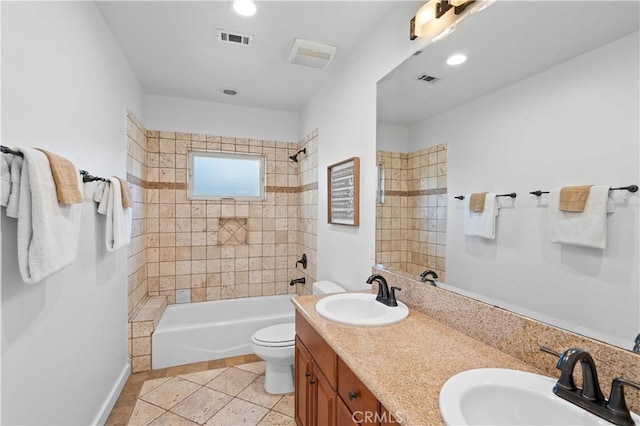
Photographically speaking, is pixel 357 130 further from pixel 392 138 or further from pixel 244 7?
pixel 244 7

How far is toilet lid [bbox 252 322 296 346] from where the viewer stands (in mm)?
2154

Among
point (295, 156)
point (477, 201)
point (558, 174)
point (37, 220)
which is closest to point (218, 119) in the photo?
point (295, 156)

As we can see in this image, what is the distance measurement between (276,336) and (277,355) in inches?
6.3

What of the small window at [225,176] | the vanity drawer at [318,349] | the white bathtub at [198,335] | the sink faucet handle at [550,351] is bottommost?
the white bathtub at [198,335]

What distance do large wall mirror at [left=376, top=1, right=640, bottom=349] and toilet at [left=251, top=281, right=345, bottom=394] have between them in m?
1.14

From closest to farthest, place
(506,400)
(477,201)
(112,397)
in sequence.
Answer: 1. (506,400)
2. (477,201)
3. (112,397)

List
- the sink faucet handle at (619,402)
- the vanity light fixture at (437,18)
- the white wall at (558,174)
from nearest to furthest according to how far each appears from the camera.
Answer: the sink faucet handle at (619,402) < the white wall at (558,174) < the vanity light fixture at (437,18)

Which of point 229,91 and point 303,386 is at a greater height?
point 229,91

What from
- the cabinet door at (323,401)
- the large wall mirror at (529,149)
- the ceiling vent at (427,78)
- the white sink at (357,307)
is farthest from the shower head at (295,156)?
the cabinet door at (323,401)

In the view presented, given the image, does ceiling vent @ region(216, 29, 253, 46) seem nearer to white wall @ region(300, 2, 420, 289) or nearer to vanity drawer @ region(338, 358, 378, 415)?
white wall @ region(300, 2, 420, 289)

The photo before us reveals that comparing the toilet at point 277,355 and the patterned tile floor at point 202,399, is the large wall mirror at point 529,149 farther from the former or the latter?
the patterned tile floor at point 202,399

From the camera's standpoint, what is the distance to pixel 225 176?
3.46 m

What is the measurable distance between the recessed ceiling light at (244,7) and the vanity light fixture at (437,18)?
0.95 m

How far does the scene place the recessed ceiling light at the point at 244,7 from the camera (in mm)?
1681
